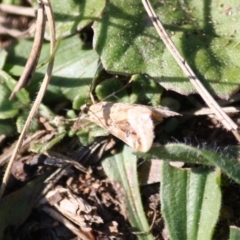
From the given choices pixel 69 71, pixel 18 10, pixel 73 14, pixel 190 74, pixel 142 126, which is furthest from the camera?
pixel 18 10

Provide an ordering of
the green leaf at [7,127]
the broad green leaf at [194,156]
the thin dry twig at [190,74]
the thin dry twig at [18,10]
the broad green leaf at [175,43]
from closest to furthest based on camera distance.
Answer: the broad green leaf at [194,156] → the thin dry twig at [190,74] → the broad green leaf at [175,43] → the green leaf at [7,127] → the thin dry twig at [18,10]

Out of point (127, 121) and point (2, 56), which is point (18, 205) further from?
point (2, 56)

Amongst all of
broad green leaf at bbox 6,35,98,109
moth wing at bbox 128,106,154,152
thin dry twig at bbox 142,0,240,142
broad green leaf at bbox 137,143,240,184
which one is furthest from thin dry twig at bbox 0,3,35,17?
broad green leaf at bbox 137,143,240,184

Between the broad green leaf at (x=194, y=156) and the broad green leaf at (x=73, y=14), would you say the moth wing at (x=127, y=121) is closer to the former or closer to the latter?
the broad green leaf at (x=194, y=156)

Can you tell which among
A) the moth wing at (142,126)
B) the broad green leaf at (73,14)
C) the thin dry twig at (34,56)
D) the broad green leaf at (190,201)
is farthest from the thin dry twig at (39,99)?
the broad green leaf at (190,201)

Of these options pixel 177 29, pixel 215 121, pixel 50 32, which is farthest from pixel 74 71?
pixel 215 121

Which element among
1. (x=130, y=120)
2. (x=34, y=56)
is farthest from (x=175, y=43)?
(x=34, y=56)
